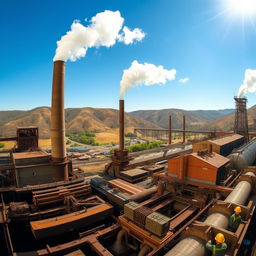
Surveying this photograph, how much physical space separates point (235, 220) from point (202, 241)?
9.27 feet

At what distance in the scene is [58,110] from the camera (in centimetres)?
1563

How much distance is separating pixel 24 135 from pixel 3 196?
11.7 metres

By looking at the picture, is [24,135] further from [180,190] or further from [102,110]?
[102,110]

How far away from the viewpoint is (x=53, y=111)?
15742mm

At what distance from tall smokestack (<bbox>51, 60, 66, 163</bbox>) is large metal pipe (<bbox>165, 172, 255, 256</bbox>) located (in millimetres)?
12529

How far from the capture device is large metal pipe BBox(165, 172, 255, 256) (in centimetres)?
673

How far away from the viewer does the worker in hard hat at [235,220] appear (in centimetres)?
884

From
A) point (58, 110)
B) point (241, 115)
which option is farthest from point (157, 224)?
point (241, 115)

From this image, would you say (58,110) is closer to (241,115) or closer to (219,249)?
(219,249)

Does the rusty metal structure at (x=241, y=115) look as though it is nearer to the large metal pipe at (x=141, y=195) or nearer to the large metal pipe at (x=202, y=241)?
the large metal pipe at (x=202, y=241)

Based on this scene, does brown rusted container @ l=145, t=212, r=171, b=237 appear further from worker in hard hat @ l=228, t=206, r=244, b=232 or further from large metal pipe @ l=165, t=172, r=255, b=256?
worker in hard hat @ l=228, t=206, r=244, b=232

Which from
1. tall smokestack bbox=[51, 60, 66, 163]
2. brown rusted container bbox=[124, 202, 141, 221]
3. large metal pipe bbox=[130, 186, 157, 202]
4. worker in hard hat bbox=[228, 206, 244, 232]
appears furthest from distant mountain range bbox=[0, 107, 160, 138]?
worker in hard hat bbox=[228, 206, 244, 232]

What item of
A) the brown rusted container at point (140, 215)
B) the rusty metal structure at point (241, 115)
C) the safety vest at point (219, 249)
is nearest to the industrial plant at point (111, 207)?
the brown rusted container at point (140, 215)

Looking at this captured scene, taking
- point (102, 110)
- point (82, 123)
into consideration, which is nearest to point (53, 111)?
point (82, 123)
